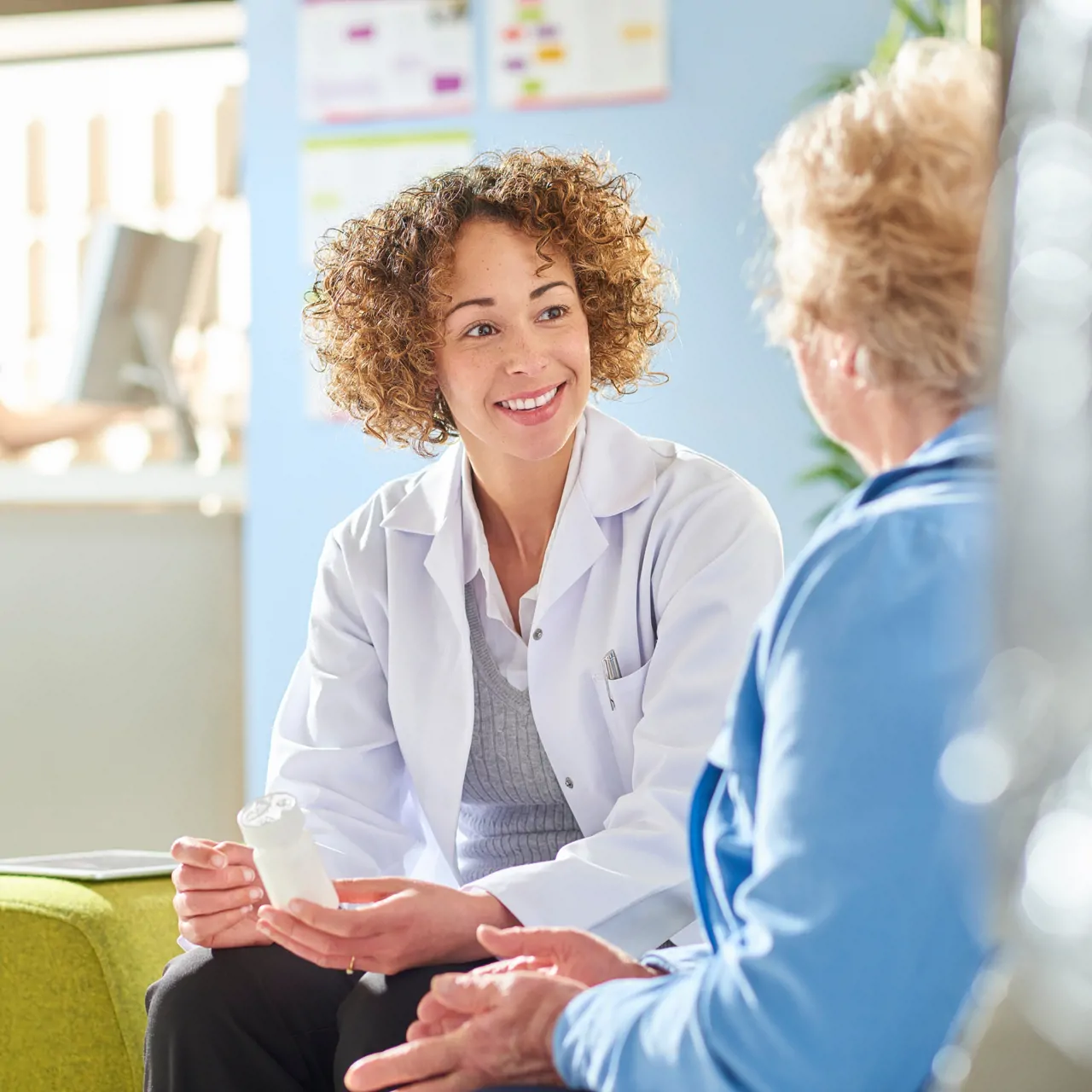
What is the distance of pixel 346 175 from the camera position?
9.78ft

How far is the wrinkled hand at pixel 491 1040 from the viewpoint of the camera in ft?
3.25

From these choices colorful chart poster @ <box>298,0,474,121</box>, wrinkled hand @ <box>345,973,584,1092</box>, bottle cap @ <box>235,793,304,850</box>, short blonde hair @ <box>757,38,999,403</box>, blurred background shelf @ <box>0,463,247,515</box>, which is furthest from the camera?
blurred background shelf @ <box>0,463,247,515</box>

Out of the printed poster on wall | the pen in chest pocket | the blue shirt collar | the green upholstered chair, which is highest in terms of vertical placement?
the printed poster on wall

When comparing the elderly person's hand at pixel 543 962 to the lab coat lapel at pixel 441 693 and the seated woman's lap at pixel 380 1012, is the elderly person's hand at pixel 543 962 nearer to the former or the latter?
the seated woman's lap at pixel 380 1012

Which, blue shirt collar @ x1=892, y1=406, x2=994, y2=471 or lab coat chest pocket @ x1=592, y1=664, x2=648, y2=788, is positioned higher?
blue shirt collar @ x1=892, y1=406, x2=994, y2=471

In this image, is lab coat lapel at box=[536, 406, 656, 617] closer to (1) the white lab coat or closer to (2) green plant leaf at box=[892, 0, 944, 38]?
(1) the white lab coat

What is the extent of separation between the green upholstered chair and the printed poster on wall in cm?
160

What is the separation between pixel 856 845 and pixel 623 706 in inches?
30.5

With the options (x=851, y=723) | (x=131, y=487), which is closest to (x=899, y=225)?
(x=851, y=723)

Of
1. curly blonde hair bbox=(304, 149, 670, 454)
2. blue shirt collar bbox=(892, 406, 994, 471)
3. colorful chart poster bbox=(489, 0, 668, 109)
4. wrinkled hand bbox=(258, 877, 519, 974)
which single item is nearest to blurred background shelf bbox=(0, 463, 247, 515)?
colorful chart poster bbox=(489, 0, 668, 109)

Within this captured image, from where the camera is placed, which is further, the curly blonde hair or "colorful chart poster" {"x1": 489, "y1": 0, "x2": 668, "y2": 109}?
"colorful chart poster" {"x1": 489, "y1": 0, "x2": 668, "y2": 109}

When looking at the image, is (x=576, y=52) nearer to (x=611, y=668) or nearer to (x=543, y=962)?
(x=611, y=668)

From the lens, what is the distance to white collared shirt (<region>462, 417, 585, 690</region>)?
5.35ft

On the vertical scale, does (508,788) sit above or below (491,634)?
below
